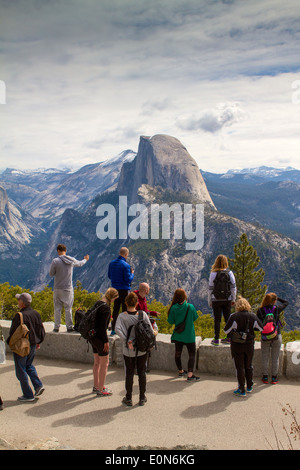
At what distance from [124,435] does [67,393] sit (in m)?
2.20

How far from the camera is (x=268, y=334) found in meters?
8.62

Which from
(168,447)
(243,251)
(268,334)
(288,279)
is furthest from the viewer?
(288,279)

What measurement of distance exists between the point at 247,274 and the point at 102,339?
125 ft

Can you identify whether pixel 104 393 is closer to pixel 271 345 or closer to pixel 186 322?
pixel 186 322

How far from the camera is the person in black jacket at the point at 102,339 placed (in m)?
7.85

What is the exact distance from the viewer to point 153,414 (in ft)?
24.3

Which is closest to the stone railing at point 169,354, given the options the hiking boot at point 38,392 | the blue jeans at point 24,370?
the hiking boot at point 38,392

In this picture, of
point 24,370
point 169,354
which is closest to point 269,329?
point 169,354

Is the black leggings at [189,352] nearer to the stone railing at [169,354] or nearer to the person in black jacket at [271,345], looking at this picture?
the stone railing at [169,354]

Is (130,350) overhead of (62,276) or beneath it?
beneath

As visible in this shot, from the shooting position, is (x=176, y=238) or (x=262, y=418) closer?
(x=262, y=418)

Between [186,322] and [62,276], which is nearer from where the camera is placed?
[186,322]

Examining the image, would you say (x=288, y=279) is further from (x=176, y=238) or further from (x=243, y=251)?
(x=243, y=251)
